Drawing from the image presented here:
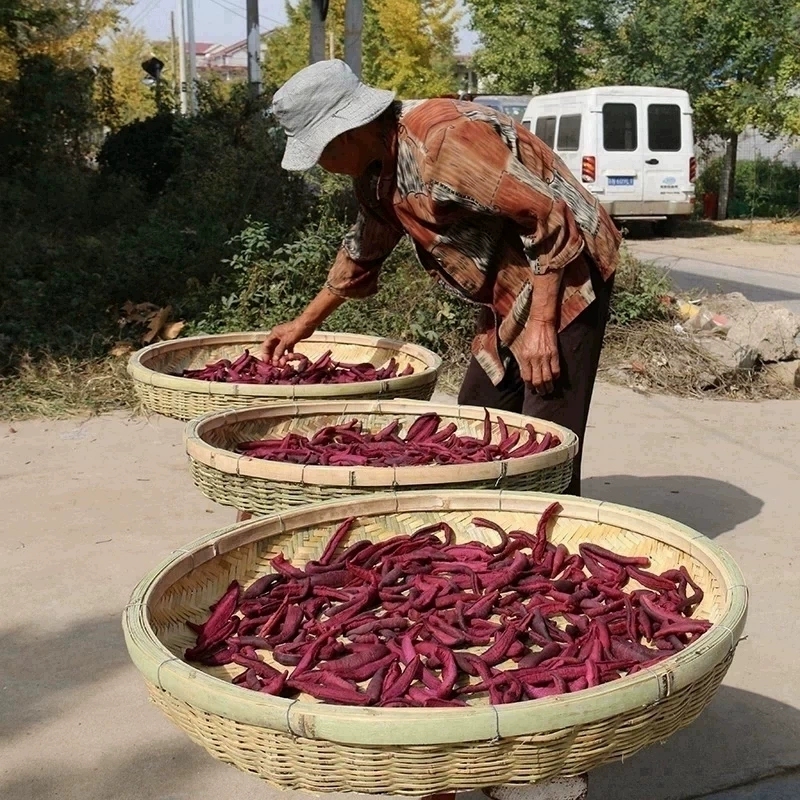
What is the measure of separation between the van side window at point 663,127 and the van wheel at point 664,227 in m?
1.56

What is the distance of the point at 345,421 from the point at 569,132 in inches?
596

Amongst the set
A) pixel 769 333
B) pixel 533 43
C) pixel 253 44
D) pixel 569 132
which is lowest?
pixel 769 333

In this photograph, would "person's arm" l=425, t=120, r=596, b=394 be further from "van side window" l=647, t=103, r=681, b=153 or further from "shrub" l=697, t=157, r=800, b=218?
"shrub" l=697, t=157, r=800, b=218

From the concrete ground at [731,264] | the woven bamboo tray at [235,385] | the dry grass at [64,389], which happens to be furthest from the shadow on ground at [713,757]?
the concrete ground at [731,264]

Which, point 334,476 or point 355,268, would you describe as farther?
point 355,268

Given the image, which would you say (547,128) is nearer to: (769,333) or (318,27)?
(318,27)

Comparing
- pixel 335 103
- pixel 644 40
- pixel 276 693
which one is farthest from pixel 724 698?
pixel 644 40

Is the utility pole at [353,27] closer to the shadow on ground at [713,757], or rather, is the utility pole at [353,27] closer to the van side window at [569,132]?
the van side window at [569,132]

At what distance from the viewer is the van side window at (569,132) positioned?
17219mm

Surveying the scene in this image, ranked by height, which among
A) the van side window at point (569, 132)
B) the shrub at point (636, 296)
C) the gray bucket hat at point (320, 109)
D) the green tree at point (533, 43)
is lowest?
the shrub at point (636, 296)

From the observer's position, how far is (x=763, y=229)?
64.1 feet

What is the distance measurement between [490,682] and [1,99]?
1109 cm

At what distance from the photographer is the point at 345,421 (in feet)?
10.9

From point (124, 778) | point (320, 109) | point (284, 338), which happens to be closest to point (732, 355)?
point (284, 338)
